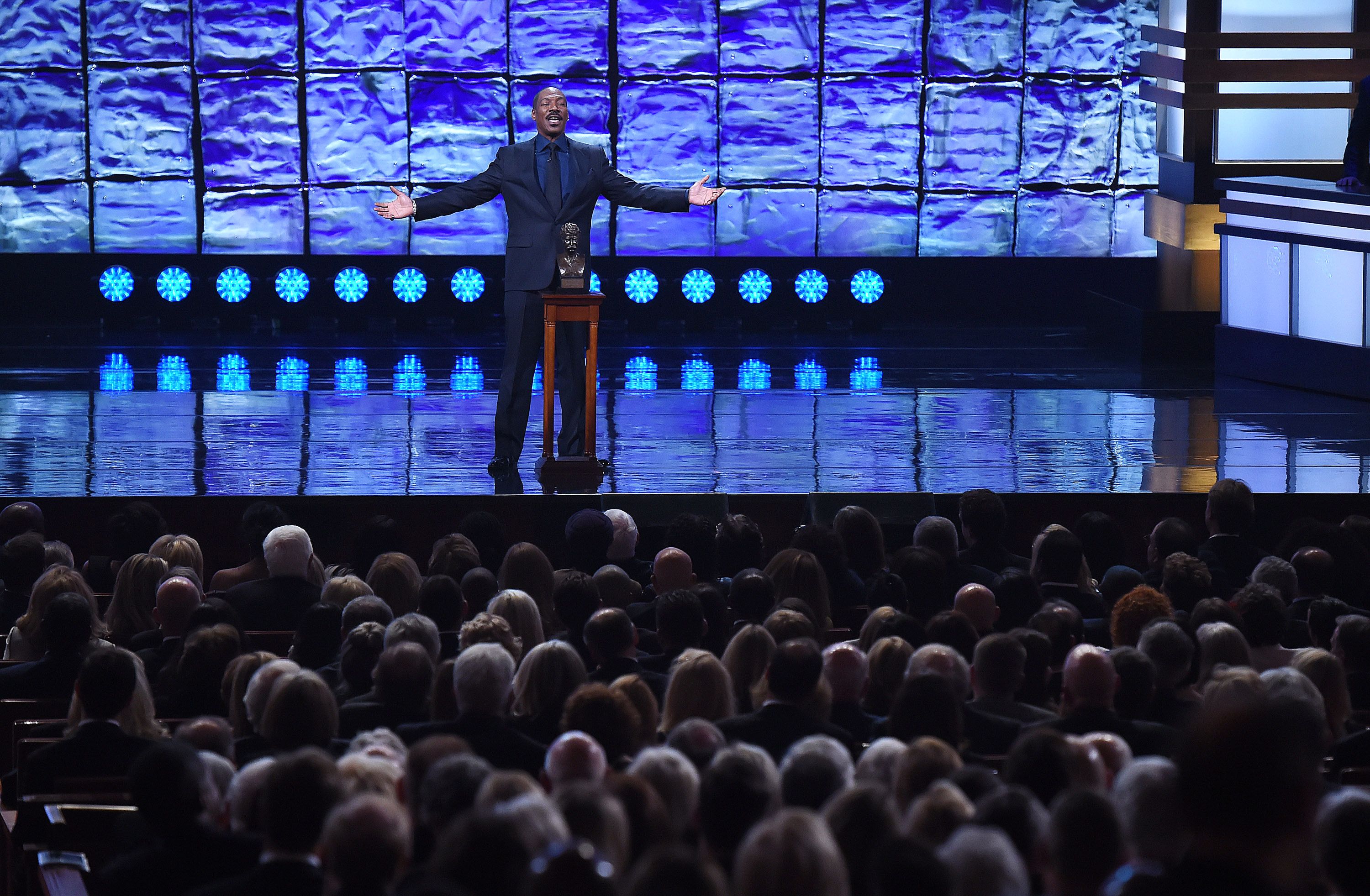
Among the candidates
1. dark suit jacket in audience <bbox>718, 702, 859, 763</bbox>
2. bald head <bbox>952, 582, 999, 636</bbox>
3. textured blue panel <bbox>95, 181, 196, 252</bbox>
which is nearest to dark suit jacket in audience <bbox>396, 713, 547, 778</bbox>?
dark suit jacket in audience <bbox>718, 702, 859, 763</bbox>

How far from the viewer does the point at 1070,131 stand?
15688mm

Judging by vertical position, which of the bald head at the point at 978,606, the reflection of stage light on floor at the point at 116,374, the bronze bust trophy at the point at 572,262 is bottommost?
the bald head at the point at 978,606

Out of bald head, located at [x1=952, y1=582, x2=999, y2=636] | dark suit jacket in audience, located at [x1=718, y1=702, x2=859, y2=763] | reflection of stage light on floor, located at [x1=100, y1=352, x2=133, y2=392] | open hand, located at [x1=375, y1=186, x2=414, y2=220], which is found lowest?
dark suit jacket in audience, located at [x1=718, y1=702, x2=859, y2=763]

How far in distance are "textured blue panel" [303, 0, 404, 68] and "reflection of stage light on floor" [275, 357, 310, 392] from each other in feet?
10.7

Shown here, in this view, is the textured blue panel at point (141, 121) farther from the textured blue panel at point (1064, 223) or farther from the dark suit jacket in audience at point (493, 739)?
the dark suit jacket in audience at point (493, 739)

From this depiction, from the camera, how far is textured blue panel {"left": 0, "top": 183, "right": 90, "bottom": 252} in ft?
50.5

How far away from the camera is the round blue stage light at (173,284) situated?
606 inches

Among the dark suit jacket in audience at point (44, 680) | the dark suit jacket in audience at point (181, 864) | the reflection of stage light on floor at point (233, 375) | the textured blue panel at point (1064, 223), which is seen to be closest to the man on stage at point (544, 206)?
the dark suit jacket in audience at point (44, 680)

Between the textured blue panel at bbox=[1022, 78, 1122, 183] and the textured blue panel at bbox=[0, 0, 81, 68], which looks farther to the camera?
the textured blue panel at bbox=[1022, 78, 1122, 183]

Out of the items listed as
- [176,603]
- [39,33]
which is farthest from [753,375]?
[176,603]

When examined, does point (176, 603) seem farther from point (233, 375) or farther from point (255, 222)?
point (255, 222)

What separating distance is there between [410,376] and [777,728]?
8.59 m

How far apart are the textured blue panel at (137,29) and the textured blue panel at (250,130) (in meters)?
0.44

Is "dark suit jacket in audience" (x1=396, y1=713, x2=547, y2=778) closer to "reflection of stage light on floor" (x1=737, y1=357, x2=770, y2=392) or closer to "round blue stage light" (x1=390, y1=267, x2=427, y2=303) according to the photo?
"reflection of stage light on floor" (x1=737, y1=357, x2=770, y2=392)
